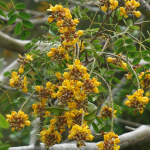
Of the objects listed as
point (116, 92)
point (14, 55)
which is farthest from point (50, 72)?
point (14, 55)

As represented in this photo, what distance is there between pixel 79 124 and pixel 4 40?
1.12m

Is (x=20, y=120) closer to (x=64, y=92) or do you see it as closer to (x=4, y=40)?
(x=64, y=92)

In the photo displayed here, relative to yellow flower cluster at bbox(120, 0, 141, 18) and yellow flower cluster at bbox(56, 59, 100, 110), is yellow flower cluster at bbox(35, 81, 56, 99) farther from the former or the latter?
yellow flower cluster at bbox(120, 0, 141, 18)

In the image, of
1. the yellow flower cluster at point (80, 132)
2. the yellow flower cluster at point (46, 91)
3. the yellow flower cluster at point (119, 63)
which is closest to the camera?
the yellow flower cluster at point (80, 132)

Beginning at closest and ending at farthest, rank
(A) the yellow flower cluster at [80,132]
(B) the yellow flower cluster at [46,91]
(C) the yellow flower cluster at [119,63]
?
(A) the yellow flower cluster at [80,132] < (B) the yellow flower cluster at [46,91] < (C) the yellow flower cluster at [119,63]

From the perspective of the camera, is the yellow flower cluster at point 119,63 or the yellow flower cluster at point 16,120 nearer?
the yellow flower cluster at point 16,120

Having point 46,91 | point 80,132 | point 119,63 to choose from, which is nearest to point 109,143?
point 80,132

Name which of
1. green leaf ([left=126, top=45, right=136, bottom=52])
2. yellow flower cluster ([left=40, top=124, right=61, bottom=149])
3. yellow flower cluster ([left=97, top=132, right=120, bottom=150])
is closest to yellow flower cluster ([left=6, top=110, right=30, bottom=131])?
yellow flower cluster ([left=40, top=124, right=61, bottom=149])

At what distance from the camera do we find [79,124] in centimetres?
39

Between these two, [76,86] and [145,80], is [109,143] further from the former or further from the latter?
[145,80]

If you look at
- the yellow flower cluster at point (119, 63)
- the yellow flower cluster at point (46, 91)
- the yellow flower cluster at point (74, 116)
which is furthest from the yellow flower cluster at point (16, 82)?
the yellow flower cluster at point (119, 63)

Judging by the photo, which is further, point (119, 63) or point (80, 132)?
point (119, 63)

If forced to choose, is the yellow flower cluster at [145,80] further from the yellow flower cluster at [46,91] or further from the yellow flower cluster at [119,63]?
the yellow flower cluster at [46,91]

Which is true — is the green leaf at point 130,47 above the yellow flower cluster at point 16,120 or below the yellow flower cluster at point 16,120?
above
